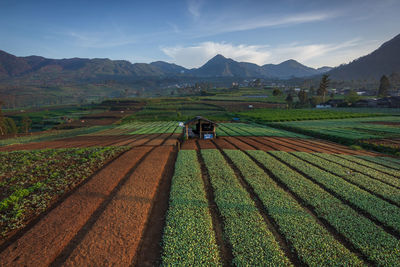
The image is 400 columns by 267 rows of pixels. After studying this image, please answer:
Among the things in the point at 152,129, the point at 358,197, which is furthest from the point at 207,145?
the point at 152,129

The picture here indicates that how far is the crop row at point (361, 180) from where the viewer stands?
14953mm

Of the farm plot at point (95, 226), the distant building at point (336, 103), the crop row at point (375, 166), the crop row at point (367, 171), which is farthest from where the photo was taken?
the distant building at point (336, 103)

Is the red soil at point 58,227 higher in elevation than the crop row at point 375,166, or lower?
higher

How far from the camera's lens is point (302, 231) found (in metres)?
10.4

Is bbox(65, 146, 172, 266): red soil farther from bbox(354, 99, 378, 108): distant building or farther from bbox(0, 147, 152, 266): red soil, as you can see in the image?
bbox(354, 99, 378, 108): distant building

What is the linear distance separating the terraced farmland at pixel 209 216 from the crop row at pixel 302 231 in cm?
5

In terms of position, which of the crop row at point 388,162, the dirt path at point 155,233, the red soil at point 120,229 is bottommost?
the crop row at point 388,162

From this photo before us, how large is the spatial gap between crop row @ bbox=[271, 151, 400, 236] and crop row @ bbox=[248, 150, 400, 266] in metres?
1.00

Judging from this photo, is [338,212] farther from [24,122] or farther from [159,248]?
[24,122]

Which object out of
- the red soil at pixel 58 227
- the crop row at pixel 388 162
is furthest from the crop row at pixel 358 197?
the red soil at pixel 58 227

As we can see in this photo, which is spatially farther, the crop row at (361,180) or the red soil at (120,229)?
the crop row at (361,180)

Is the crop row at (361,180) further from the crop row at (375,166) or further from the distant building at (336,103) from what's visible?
the distant building at (336,103)

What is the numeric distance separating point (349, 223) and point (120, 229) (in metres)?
14.8

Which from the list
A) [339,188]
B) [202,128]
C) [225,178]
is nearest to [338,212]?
[339,188]
